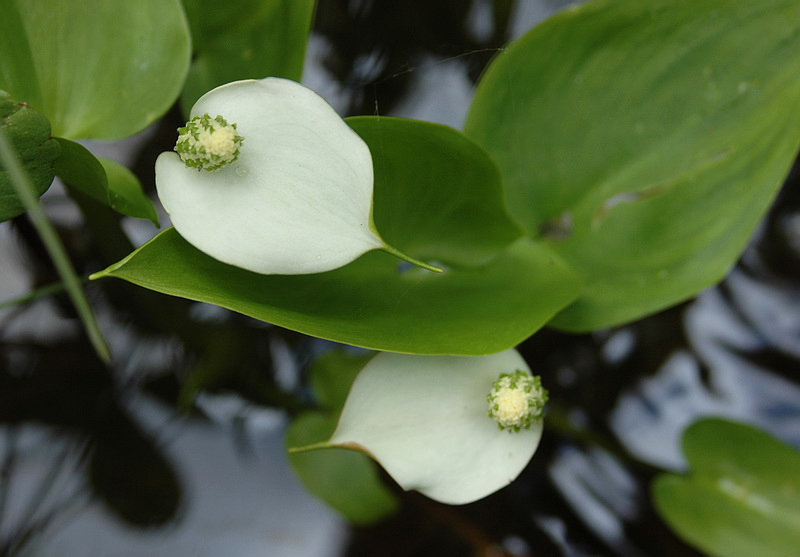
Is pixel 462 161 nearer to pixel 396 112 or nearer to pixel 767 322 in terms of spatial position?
pixel 396 112

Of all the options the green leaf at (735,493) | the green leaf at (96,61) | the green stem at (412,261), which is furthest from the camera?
the green leaf at (735,493)

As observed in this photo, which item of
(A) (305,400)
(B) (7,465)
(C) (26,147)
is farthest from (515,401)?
(B) (7,465)

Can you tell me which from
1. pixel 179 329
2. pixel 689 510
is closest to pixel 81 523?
pixel 179 329

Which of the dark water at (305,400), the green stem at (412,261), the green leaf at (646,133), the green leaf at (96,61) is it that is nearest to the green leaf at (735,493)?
the dark water at (305,400)

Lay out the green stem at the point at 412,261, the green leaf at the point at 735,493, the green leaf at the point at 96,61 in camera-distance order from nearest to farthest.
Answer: the green stem at the point at 412,261, the green leaf at the point at 96,61, the green leaf at the point at 735,493

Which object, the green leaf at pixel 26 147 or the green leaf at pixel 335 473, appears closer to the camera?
the green leaf at pixel 26 147

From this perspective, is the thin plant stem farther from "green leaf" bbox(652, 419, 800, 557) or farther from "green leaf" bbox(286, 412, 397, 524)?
"green leaf" bbox(652, 419, 800, 557)

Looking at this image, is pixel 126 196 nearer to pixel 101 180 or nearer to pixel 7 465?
pixel 101 180

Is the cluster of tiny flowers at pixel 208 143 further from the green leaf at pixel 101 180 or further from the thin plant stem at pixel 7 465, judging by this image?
the thin plant stem at pixel 7 465
